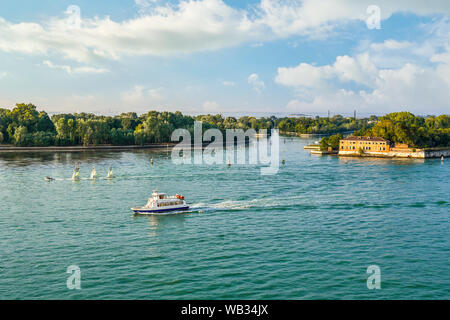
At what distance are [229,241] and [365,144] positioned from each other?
5925cm

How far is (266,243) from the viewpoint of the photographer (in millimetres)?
19938

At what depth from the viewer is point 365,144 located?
73.3 meters

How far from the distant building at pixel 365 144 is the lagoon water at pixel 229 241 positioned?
34.5 meters

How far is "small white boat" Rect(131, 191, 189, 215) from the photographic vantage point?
1023 inches

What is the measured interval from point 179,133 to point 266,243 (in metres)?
82.1

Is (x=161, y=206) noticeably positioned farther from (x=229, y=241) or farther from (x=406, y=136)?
(x=406, y=136)

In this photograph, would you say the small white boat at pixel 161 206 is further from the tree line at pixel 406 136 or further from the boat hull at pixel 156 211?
the tree line at pixel 406 136

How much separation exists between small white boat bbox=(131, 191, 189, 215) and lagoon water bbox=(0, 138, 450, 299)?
2.72 feet

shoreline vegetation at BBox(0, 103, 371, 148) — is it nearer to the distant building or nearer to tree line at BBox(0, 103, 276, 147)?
tree line at BBox(0, 103, 276, 147)

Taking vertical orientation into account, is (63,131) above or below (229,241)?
above

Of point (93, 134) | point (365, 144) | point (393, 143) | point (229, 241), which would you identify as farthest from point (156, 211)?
point (393, 143)

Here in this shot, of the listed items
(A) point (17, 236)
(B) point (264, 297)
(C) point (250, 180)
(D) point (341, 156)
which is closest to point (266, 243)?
(B) point (264, 297)

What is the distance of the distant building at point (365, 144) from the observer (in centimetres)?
7206
